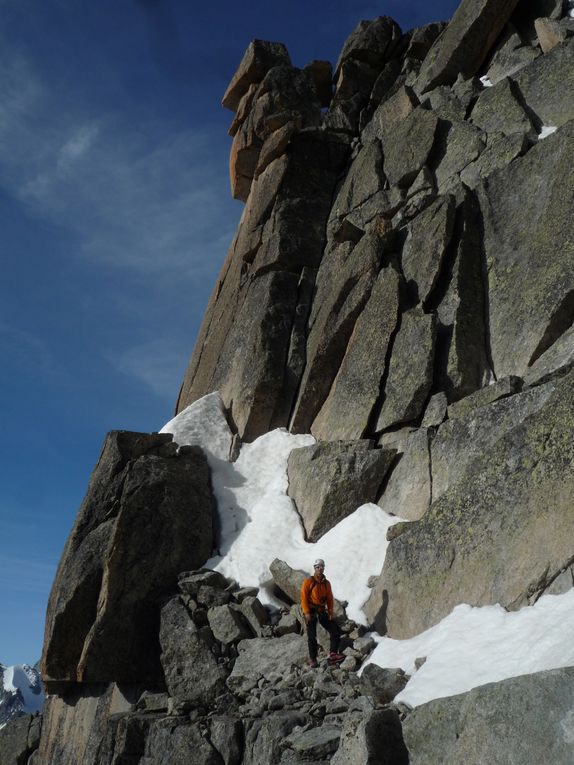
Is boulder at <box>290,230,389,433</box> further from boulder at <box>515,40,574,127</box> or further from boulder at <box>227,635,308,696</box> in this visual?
boulder at <box>227,635,308,696</box>

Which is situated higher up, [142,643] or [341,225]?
[341,225]

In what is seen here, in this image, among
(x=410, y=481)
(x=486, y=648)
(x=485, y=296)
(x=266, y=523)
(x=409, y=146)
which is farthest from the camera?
(x=409, y=146)

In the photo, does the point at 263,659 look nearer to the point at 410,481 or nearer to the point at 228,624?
the point at 228,624

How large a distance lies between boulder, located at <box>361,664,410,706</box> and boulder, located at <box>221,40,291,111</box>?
111ft

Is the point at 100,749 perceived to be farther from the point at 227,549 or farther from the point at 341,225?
the point at 341,225

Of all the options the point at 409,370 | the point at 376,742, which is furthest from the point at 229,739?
the point at 409,370

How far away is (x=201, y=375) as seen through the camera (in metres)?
33.5

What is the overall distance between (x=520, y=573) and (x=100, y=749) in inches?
433

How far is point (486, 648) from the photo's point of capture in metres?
11.2

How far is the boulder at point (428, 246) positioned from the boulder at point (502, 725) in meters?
14.8

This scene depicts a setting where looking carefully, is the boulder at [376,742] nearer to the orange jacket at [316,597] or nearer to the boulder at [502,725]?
the boulder at [502,725]

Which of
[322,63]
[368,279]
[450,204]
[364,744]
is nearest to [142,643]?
[364,744]

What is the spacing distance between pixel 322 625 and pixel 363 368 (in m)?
9.49

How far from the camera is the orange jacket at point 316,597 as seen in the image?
52.6 feet
